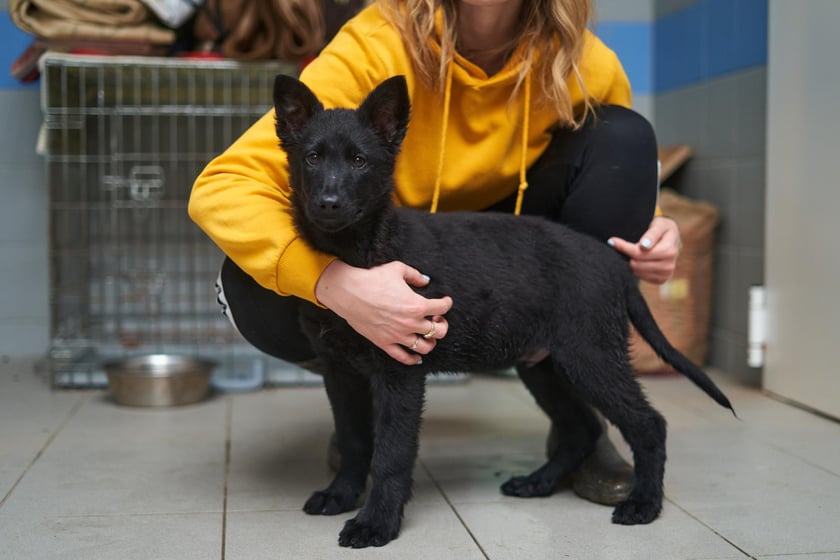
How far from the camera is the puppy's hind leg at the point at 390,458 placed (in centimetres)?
176

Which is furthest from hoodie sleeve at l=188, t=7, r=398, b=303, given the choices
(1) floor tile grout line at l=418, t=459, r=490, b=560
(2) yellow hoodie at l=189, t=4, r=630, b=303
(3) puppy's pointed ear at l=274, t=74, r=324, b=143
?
(1) floor tile grout line at l=418, t=459, r=490, b=560

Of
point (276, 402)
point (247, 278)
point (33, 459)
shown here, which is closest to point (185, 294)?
point (276, 402)

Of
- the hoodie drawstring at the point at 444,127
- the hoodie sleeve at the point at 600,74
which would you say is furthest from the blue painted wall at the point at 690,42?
the hoodie drawstring at the point at 444,127

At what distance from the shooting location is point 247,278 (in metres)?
2.08

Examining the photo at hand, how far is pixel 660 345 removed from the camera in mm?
1955

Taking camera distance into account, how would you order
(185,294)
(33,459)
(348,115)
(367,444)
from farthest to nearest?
(185,294)
(33,459)
(367,444)
(348,115)

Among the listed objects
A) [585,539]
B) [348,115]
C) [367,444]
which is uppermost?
[348,115]

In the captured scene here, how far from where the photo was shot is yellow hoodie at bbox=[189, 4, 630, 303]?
1.79 meters

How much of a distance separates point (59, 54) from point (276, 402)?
53.4 inches

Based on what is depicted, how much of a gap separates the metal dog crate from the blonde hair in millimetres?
1372

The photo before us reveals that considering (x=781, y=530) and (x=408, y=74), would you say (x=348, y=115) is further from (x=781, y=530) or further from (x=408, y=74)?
(x=781, y=530)

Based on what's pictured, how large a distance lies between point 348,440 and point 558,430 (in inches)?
20.2

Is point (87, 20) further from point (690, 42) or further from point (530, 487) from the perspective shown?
point (690, 42)

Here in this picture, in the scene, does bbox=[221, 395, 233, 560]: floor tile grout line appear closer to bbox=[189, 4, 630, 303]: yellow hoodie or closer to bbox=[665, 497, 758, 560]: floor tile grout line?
bbox=[189, 4, 630, 303]: yellow hoodie
